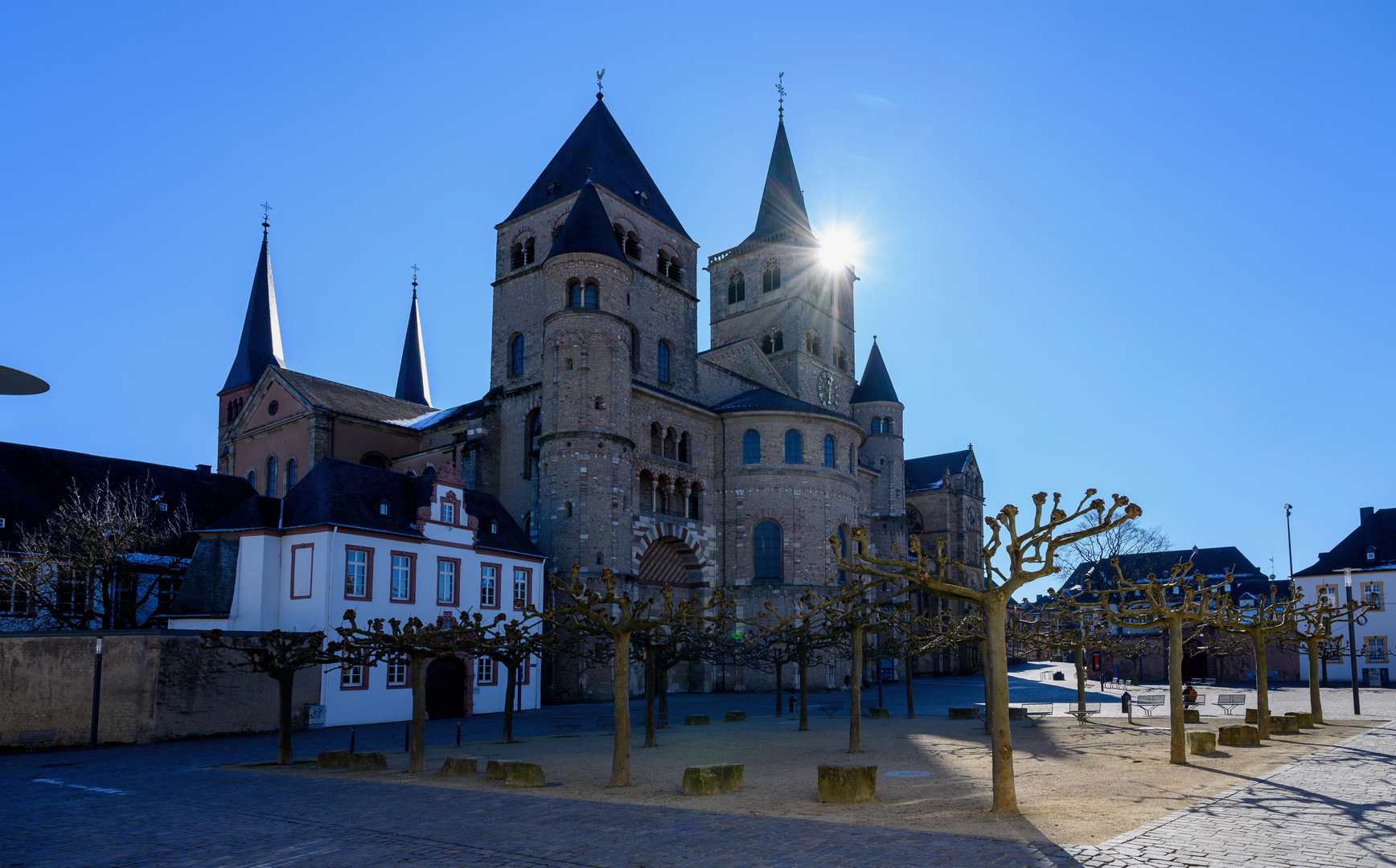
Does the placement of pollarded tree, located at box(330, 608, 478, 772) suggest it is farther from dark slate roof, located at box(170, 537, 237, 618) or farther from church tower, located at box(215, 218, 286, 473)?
church tower, located at box(215, 218, 286, 473)

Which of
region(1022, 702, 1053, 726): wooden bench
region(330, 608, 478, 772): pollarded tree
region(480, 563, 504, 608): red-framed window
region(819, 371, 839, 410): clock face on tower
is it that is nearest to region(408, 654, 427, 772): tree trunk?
region(330, 608, 478, 772): pollarded tree

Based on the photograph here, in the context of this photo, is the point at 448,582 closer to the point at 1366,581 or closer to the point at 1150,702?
the point at 1150,702

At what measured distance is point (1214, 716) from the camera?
113 feet

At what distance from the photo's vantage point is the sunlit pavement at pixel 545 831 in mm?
10875

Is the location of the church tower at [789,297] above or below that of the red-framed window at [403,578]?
above

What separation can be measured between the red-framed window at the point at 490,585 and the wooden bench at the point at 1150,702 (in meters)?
24.7

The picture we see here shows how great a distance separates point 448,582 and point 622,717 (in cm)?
2285

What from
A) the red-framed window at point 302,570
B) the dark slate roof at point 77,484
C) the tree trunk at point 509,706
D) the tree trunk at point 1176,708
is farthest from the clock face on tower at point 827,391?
the tree trunk at point 1176,708

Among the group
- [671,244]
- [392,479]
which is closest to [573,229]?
[671,244]

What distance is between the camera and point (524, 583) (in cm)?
4306

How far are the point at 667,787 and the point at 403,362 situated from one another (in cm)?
7552

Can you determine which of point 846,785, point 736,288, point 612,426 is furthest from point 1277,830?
point 736,288

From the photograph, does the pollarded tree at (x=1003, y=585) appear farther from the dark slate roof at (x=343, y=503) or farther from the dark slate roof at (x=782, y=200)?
the dark slate roof at (x=782, y=200)

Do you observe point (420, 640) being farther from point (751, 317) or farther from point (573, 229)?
point (751, 317)
